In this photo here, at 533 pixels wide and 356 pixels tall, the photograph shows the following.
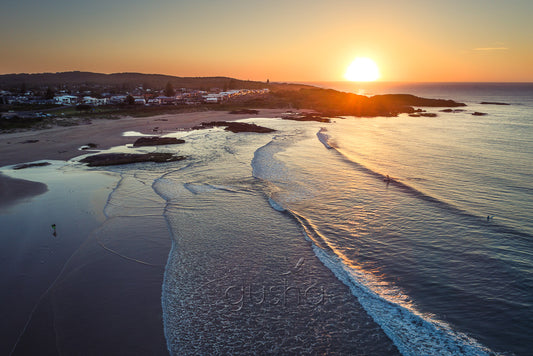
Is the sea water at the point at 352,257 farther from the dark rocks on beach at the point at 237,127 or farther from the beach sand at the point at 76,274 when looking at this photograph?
the dark rocks on beach at the point at 237,127

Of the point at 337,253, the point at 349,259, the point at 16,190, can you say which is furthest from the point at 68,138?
the point at 349,259

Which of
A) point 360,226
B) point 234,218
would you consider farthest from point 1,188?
point 360,226

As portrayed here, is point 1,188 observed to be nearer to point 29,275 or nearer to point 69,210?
point 69,210

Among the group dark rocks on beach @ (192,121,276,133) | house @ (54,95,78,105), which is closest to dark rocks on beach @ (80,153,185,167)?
dark rocks on beach @ (192,121,276,133)

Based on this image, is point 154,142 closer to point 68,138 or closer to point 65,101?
point 68,138

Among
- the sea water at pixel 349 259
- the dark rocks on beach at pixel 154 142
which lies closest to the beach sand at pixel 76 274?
the sea water at pixel 349 259

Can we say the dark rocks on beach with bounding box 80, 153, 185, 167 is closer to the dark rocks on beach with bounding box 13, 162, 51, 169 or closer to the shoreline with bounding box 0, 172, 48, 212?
the dark rocks on beach with bounding box 13, 162, 51, 169

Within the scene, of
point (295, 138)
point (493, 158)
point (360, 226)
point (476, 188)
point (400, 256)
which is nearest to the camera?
point (400, 256)
